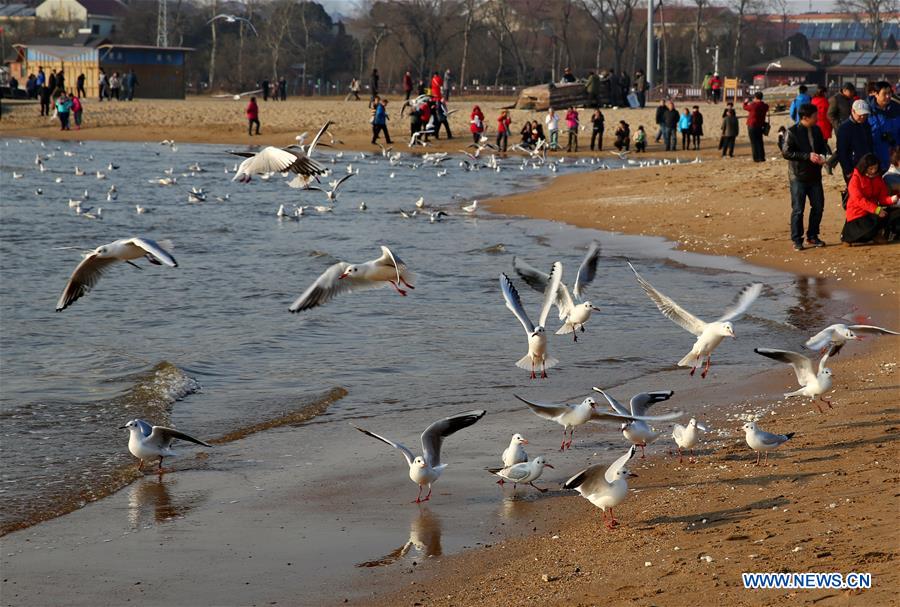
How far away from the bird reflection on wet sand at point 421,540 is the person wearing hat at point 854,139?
9505 mm

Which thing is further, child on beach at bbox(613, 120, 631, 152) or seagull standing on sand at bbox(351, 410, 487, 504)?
child on beach at bbox(613, 120, 631, 152)

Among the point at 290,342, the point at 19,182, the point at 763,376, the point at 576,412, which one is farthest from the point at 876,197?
the point at 19,182

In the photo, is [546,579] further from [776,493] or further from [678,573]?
[776,493]

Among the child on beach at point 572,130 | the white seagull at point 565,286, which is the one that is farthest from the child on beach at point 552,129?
the white seagull at point 565,286

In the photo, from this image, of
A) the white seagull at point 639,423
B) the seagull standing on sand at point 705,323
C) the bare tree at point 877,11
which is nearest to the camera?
the white seagull at point 639,423

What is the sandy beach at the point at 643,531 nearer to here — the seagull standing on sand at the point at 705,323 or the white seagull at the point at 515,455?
the white seagull at the point at 515,455

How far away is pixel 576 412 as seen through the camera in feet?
25.5

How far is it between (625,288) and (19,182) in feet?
70.3

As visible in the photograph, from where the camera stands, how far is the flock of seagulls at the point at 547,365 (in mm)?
7176

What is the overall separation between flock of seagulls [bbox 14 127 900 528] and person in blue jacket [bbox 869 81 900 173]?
21.5 feet

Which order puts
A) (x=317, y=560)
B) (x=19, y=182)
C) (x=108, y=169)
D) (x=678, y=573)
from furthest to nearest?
(x=108, y=169)
(x=19, y=182)
(x=317, y=560)
(x=678, y=573)

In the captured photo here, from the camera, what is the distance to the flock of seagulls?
718 centimetres

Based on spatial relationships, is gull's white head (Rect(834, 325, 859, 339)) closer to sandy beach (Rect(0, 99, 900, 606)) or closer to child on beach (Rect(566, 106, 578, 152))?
sandy beach (Rect(0, 99, 900, 606))

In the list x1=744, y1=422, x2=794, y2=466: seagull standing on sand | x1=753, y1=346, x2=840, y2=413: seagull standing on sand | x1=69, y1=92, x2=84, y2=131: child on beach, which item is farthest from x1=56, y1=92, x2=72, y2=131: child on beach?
x1=744, y1=422, x2=794, y2=466: seagull standing on sand
